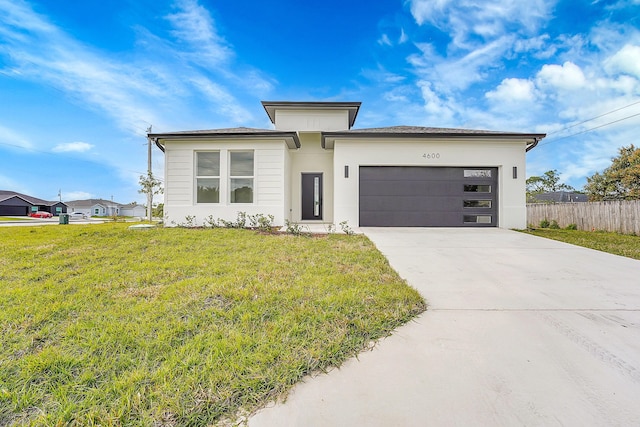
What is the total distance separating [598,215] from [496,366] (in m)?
13.3

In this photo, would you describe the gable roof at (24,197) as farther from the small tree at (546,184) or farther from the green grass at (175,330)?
the small tree at (546,184)

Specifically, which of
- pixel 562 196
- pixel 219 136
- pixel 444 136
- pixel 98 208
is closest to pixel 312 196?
pixel 219 136

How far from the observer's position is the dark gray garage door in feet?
29.0

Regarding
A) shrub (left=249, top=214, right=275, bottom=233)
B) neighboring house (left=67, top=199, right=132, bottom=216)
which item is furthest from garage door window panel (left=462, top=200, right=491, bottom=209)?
neighboring house (left=67, top=199, right=132, bottom=216)

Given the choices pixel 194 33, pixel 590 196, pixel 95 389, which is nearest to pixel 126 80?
pixel 194 33

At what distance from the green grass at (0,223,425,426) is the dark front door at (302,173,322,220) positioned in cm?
625

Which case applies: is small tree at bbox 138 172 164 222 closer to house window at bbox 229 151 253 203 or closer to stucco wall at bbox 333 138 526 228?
house window at bbox 229 151 253 203

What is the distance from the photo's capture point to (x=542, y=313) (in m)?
2.58

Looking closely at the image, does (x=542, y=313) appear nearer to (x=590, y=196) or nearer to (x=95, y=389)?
(x=95, y=389)

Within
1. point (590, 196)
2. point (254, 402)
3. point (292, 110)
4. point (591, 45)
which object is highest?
point (591, 45)

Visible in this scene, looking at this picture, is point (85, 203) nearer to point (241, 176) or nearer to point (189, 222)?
→ point (189, 222)

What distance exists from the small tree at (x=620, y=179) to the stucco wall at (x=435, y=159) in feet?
56.0

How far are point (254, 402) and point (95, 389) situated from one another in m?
0.98

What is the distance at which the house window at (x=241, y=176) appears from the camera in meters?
8.81
